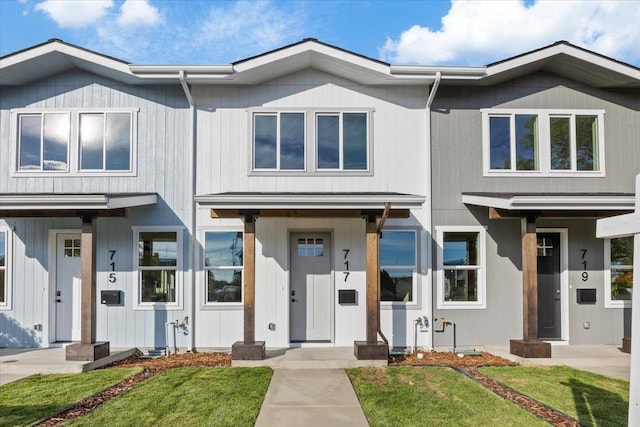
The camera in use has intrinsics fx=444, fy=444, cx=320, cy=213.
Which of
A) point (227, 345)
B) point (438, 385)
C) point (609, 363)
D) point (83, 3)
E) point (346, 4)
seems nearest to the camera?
point (438, 385)

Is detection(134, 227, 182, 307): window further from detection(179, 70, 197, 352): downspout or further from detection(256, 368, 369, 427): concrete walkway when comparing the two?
detection(256, 368, 369, 427): concrete walkway

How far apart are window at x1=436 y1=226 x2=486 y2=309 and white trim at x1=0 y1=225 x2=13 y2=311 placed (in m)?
8.20

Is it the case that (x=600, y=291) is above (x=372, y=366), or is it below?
above

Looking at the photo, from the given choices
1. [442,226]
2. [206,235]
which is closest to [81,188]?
[206,235]

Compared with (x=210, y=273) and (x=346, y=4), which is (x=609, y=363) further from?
(x=346, y=4)

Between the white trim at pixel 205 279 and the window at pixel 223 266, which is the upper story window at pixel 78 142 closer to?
the white trim at pixel 205 279

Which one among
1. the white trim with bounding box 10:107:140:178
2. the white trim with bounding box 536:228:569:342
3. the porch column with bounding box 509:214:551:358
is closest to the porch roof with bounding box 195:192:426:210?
the porch column with bounding box 509:214:551:358

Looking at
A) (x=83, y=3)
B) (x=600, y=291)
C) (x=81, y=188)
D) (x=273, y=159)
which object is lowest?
(x=600, y=291)

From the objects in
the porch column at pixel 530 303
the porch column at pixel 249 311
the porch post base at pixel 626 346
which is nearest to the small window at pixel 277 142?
the porch column at pixel 249 311

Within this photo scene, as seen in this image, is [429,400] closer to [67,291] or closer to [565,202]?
[565,202]

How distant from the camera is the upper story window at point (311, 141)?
8.63 m

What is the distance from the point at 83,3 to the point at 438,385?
13.4 meters

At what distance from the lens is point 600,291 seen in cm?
867

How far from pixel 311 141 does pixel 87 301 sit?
16.0 ft
